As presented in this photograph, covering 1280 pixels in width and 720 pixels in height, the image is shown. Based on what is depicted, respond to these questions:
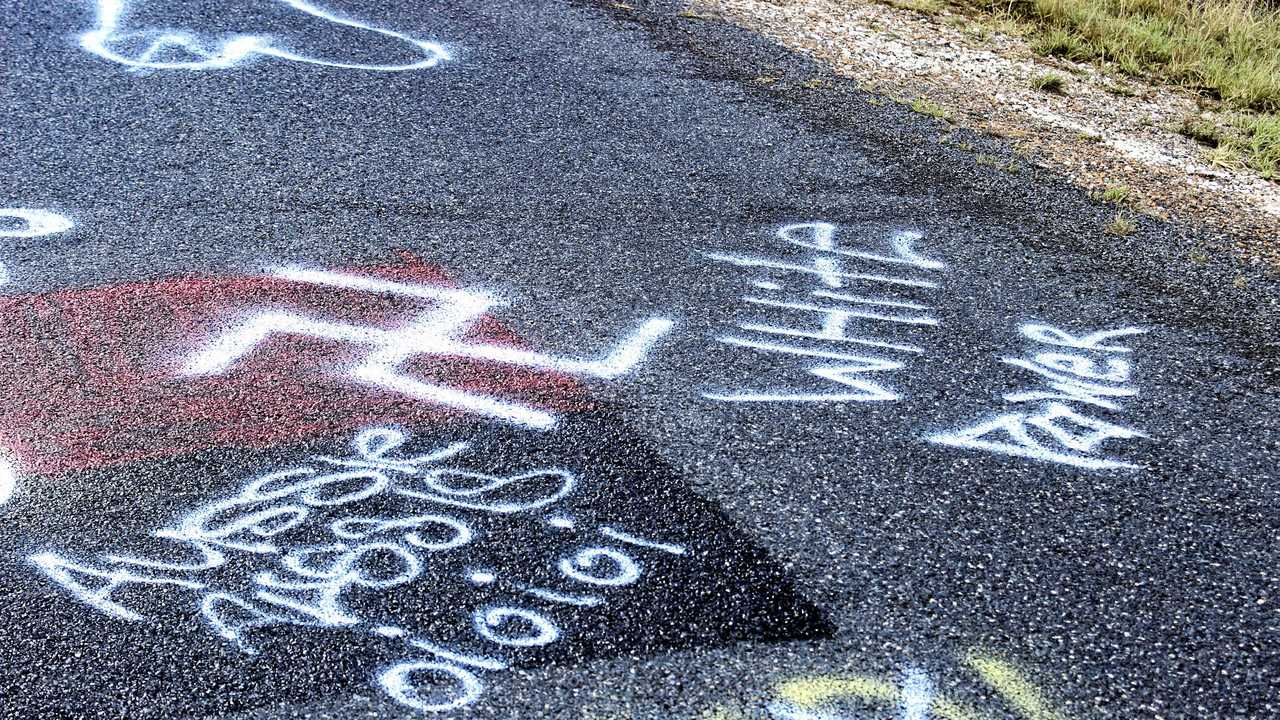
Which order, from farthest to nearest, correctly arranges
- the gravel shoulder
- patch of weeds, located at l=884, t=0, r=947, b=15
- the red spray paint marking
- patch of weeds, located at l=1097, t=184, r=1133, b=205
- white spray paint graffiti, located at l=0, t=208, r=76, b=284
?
1. patch of weeds, located at l=884, t=0, r=947, b=15
2. the gravel shoulder
3. patch of weeds, located at l=1097, t=184, r=1133, b=205
4. white spray paint graffiti, located at l=0, t=208, r=76, b=284
5. the red spray paint marking

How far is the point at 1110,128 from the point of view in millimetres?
6570

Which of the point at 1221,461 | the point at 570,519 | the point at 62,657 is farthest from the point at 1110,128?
the point at 62,657

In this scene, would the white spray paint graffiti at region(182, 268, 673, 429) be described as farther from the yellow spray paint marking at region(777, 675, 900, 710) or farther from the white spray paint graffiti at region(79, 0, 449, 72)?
the white spray paint graffiti at region(79, 0, 449, 72)

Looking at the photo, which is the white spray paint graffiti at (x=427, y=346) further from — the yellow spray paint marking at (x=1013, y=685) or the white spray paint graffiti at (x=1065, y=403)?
the yellow spray paint marking at (x=1013, y=685)

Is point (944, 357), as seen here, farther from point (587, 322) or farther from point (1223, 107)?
point (1223, 107)

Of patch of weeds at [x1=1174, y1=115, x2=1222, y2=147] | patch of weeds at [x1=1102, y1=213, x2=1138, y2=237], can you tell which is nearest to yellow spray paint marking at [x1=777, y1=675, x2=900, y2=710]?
patch of weeds at [x1=1102, y1=213, x2=1138, y2=237]

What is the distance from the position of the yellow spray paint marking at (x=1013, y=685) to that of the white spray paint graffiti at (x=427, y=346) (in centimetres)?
136

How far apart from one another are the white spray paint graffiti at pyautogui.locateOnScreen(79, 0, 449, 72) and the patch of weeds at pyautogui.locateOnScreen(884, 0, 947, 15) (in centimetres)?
299

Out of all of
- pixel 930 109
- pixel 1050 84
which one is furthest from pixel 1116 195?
pixel 1050 84

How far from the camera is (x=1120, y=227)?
5.37m

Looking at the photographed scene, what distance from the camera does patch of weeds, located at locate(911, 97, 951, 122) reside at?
6.46 m

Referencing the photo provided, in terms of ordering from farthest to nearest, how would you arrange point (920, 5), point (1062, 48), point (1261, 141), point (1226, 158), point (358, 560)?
1. point (920, 5)
2. point (1062, 48)
3. point (1261, 141)
4. point (1226, 158)
5. point (358, 560)

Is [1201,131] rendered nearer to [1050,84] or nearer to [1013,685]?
[1050,84]

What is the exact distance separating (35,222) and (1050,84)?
501 centimetres
